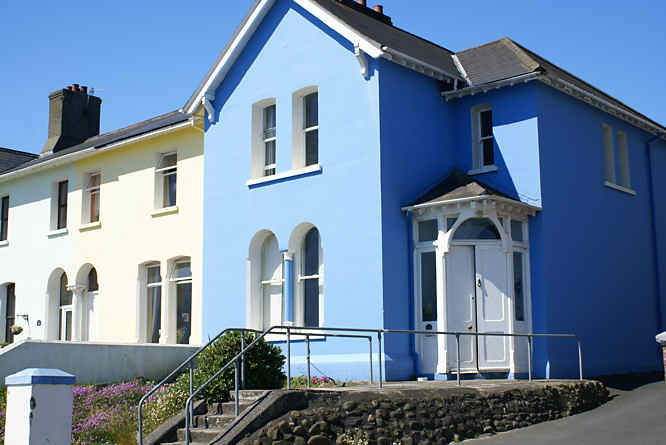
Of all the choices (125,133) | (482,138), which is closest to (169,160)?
(125,133)

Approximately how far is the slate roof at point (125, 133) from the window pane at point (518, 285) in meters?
9.59

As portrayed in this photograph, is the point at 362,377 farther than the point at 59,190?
No

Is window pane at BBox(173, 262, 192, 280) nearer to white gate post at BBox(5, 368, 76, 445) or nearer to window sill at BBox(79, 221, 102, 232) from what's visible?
window sill at BBox(79, 221, 102, 232)

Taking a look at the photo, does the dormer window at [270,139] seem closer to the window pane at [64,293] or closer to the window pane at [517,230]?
the window pane at [517,230]

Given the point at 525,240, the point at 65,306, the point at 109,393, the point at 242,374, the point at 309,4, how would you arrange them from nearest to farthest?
the point at 242,374 < the point at 109,393 < the point at 525,240 < the point at 309,4 < the point at 65,306

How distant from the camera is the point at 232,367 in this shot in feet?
42.6

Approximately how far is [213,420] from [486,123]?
9823mm

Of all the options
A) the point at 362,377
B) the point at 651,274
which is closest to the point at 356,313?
the point at 362,377

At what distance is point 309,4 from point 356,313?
6.78 meters

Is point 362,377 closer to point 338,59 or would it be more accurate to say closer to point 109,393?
point 109,393

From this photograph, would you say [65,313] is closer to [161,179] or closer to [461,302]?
[161,179]

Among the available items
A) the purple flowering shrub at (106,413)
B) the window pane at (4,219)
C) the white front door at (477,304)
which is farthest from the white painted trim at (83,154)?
the white front door at (477,304)

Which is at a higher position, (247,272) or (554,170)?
(554,170)

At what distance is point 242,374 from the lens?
12.5 metres
